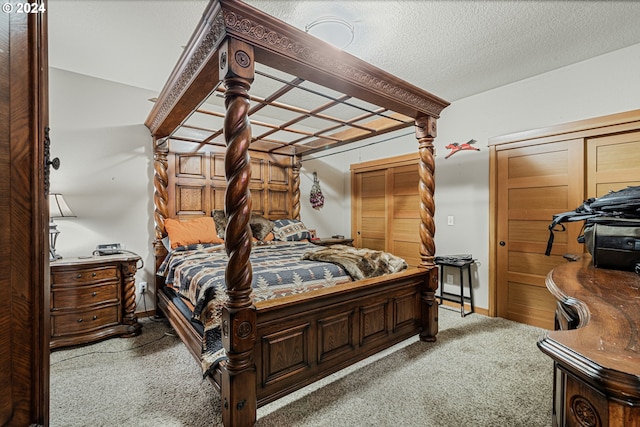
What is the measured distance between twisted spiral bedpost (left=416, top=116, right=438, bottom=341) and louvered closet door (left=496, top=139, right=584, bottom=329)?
128cm

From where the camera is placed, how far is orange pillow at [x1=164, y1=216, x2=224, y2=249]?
10.5 feet

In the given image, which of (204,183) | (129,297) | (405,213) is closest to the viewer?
(129,297)

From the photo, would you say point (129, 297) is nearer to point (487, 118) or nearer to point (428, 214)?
point (428, 214)

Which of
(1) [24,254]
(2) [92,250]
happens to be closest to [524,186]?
(1) [24,254]

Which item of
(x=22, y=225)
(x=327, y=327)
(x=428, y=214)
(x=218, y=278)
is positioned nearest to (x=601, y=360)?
(x=22, y=225)

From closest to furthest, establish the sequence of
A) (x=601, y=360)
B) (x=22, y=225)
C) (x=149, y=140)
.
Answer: (x=601, y=360) < (x=22, y=225) < (x=149, y=140)

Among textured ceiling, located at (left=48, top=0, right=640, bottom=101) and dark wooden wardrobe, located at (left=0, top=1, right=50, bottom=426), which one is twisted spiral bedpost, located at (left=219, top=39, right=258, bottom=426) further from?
textured ceiling, located at (left=48, top=0, right=640, bottom=101)

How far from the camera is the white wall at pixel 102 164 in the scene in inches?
116

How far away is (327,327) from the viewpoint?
6.49ft

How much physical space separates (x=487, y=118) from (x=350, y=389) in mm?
3326

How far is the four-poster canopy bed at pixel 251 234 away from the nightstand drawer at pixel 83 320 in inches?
18.6

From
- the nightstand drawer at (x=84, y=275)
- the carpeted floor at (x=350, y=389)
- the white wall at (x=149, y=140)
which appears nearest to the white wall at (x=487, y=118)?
the white wall at (x=149, y=140)

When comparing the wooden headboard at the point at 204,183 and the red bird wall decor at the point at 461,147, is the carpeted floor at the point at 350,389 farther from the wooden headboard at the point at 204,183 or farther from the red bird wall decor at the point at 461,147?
the red bird wall decor at the point at 461,147

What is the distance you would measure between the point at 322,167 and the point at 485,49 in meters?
2.93
